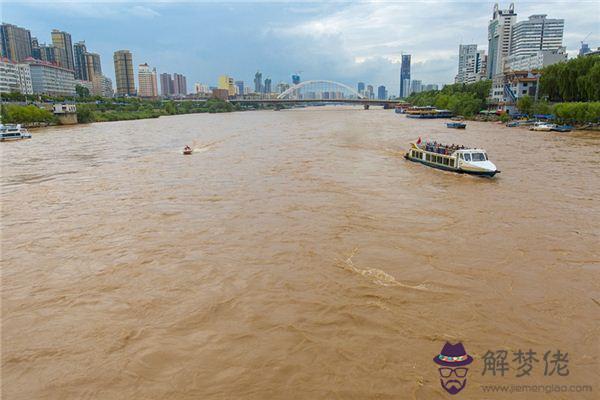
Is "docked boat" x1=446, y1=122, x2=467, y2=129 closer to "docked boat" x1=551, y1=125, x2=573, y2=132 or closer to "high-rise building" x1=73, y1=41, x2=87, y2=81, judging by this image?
"docked boat" x1=551, y1=125, x2=573, y2=132

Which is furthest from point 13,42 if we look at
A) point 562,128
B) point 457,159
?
point 457,159

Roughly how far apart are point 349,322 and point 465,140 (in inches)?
1328

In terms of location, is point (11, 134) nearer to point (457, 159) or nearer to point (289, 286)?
point (457, 159)

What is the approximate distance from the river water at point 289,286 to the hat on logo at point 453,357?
5.4 inches

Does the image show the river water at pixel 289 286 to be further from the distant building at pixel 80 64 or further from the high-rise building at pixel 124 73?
the distant building at pixel 80 64

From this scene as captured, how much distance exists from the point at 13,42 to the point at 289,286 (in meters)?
201

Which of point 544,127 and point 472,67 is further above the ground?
point 472,67

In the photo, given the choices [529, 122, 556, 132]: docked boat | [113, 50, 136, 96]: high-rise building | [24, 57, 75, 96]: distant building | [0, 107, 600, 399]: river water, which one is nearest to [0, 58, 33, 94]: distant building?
[24, 57, 75, 96]: distant building

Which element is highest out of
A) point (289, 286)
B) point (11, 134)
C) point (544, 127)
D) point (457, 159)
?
point (544, 127)

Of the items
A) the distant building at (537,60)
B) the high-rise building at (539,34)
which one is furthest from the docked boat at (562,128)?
the high-rise building at (539,34)

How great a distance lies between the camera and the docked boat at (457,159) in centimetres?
1966

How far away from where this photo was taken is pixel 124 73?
616 ft

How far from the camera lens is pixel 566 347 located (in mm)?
6523

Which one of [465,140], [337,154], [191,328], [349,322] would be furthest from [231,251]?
[465,140]
